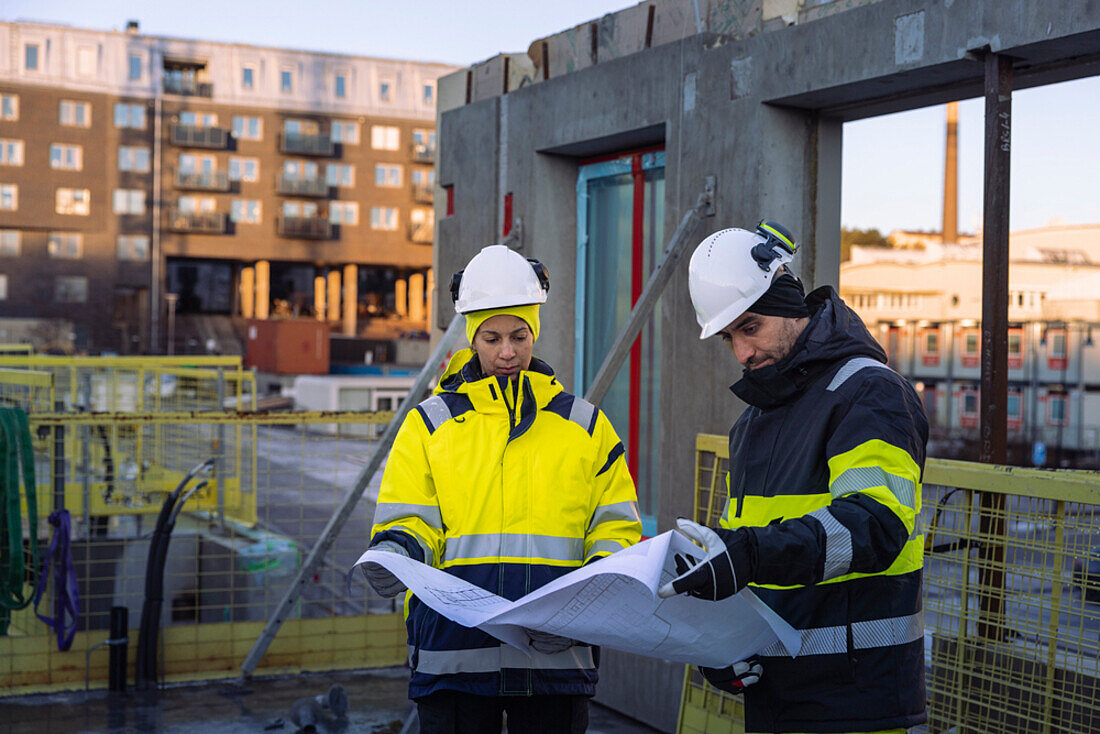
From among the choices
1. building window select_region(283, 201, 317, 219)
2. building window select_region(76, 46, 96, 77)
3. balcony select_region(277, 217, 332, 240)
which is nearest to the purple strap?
balcony select_region(277, 217, 332, 240)

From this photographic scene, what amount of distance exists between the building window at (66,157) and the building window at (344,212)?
14.1 m

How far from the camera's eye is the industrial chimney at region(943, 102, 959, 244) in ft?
200

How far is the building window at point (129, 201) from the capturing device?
194 feet

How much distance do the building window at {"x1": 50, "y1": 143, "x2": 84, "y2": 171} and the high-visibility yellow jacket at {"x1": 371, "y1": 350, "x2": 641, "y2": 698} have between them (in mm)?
61873

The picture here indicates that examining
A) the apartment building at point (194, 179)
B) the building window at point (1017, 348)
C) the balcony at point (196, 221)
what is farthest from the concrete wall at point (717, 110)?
the balcony at point (196, 221)

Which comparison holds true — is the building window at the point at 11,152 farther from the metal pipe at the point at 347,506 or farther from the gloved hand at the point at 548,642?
the gloved hand at the point at 548,642

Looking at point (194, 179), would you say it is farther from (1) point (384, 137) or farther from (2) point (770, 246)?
(2) point (770, 246)

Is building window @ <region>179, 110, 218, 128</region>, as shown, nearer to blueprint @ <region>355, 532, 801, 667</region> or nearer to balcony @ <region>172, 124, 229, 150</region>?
balcony @ <region>172, 124, 229, 150</region>

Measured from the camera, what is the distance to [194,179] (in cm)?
6019

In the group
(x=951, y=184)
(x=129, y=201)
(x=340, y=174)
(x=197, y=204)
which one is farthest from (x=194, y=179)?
(x=951, y=184)

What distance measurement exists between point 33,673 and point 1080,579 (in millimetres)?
5911

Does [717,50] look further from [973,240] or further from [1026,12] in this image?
[973,240]

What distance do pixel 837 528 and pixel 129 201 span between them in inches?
2488

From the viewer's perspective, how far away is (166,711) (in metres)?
6.05
